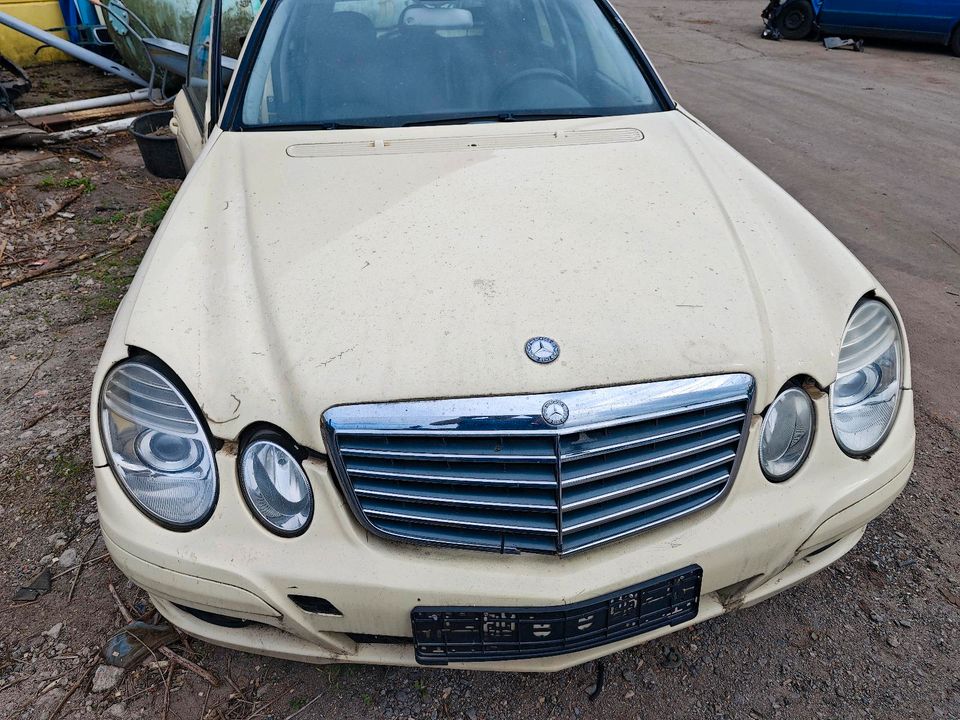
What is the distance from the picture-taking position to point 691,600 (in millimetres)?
1572

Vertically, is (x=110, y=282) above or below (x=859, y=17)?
below

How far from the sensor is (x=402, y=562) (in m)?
1.49

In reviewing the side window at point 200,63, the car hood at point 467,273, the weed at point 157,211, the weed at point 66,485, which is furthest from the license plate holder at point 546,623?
the weed at point 157,211

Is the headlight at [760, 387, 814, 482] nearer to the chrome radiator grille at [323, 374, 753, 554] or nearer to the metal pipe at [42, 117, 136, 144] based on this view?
the chrome radiator grille at [323, 374, 753, 554]

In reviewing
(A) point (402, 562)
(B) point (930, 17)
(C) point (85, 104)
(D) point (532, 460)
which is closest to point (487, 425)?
(D) point (532, 460)

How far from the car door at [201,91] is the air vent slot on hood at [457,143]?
25.3 inches

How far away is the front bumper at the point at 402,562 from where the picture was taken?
4.82 ft

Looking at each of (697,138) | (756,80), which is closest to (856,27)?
(756,80)

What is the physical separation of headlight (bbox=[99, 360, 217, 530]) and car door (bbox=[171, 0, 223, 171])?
4.73 feet

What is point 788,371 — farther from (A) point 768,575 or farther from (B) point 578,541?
(B) point 578,541

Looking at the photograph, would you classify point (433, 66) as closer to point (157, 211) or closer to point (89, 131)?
point (157, 211)

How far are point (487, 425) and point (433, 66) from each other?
1.61m

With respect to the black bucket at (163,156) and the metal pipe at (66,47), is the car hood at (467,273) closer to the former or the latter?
the black bucket at (163,156)

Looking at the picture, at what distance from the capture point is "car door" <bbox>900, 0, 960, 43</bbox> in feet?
31.8
